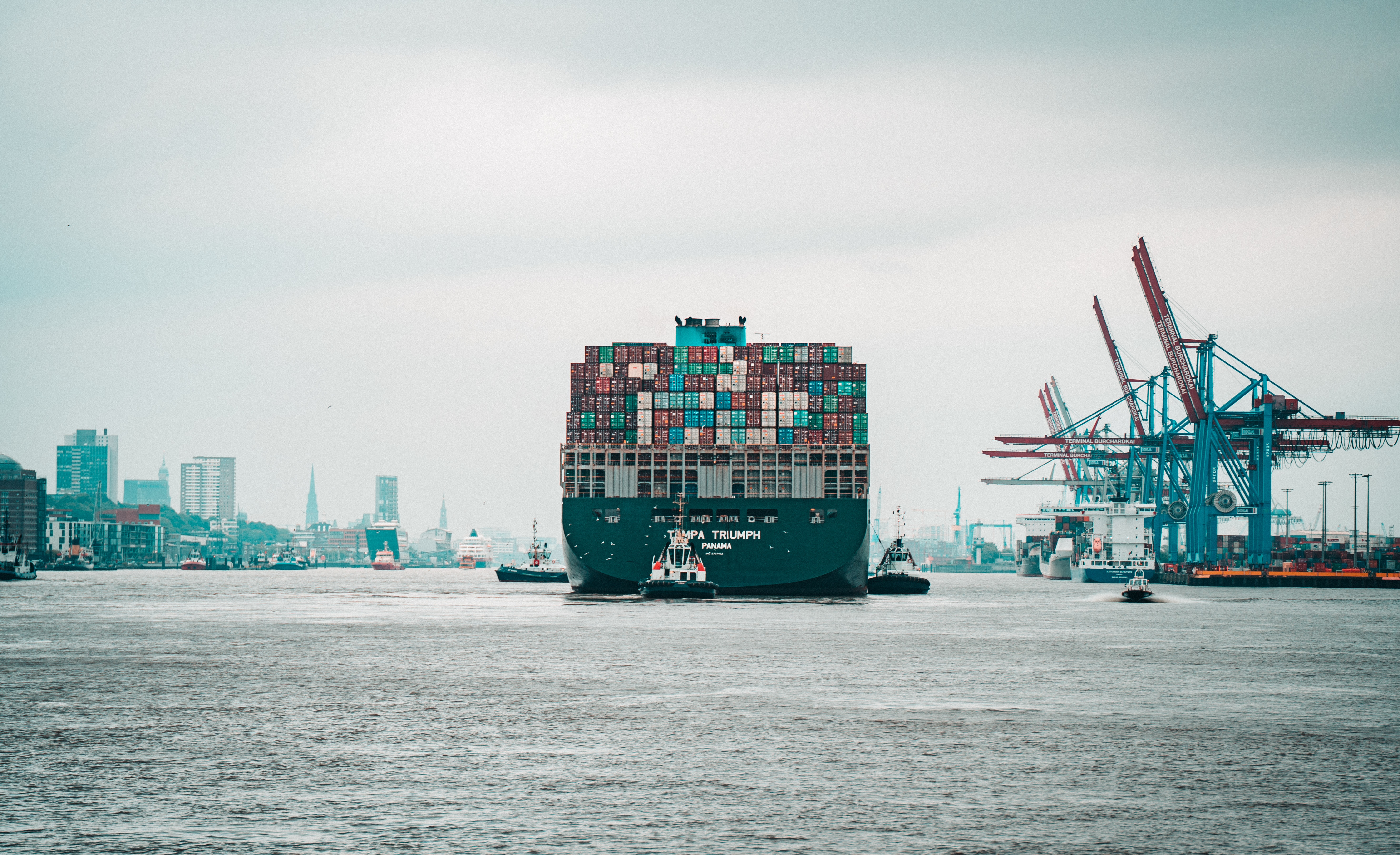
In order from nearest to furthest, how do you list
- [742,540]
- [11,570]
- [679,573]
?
1. [679,573]
2. [742,540]
3. [11,570]

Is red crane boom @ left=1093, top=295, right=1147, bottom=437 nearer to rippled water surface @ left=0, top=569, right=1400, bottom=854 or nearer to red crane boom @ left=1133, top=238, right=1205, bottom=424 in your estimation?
red crane boom @ left=1133, top=238, right=1205, bottom=424

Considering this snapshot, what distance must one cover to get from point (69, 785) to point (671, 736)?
13.3m

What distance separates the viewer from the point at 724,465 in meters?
99.9

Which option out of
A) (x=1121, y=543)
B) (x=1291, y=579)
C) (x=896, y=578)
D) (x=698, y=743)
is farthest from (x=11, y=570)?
(x=698, y=743)

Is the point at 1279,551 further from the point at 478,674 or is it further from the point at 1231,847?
the point at 1231,847

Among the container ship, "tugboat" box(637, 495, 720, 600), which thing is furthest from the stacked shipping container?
"tugboat" box(637, 495, 720, 600)

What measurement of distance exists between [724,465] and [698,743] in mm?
65260

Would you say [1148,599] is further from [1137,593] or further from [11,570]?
[11,570]

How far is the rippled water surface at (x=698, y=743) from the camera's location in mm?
25203

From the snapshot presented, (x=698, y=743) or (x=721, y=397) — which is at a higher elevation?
(x=721, y=397)

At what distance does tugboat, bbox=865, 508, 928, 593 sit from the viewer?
133500 millimetres

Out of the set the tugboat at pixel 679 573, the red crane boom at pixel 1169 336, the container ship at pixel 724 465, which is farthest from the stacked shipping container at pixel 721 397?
the red crane boom at pixel 1169 336

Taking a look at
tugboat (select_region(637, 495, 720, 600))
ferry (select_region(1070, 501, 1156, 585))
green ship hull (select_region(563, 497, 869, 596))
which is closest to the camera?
tugboat (select_region(637, 495, 720, 600))

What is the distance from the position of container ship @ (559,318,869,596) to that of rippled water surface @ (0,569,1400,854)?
23526 millimetres
